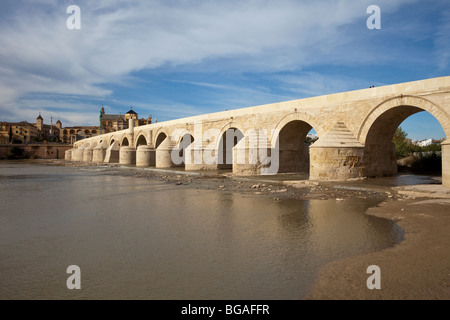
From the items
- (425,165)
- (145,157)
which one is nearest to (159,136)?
(145,157)

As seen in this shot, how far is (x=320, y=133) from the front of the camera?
41.2ft

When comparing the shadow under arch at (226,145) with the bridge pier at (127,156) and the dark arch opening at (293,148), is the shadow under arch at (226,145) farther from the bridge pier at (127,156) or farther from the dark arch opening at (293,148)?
the bridge pier at (127,156)

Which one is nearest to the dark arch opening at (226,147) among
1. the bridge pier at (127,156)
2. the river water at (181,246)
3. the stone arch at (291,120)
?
the stone arch at (291,120)

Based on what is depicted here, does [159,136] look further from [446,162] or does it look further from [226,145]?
[446,162]

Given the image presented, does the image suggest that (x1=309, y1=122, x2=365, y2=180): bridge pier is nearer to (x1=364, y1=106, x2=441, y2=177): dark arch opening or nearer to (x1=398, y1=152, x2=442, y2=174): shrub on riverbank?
(x1=364, y1=106, x2=441, y2=177): dark arch opening

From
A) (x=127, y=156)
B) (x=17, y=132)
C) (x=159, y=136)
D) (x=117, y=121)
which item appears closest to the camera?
(x=159, y=136)

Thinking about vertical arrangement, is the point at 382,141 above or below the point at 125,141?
below

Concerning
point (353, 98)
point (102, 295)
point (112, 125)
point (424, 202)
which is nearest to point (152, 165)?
point (353, 98)

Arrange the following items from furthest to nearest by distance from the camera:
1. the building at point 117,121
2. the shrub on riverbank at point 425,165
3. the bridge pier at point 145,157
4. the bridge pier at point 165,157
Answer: the building at point 117,121 → the bridge pier at point 145,157 → the bridge pier at point 165,157 → the shrub on riverbank at point 425,165

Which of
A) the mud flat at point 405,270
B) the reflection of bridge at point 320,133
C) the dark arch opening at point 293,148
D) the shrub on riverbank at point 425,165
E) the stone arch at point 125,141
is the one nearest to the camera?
the mud flat at point 405,270

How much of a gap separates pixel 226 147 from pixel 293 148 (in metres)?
5.56

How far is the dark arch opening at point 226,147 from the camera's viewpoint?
18.9 metres

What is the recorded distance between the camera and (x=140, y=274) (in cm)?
→ 314

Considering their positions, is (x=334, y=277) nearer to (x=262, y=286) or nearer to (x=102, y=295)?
(x=262, y=286)
